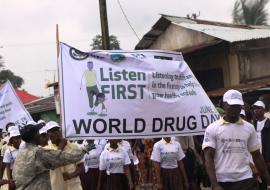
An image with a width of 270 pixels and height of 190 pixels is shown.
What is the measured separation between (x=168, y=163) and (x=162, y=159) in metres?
0.12

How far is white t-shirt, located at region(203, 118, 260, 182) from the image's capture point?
5711mm

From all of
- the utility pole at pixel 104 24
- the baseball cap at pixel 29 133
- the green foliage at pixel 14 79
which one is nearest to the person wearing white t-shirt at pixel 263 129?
the baseball cap at pixel 29 133

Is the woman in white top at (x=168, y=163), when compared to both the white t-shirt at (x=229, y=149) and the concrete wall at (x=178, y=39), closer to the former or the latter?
the white t-shirt at (x=229, y=149)

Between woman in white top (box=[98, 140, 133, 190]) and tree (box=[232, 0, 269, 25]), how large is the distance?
19.4 m

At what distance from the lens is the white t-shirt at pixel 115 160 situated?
9539 millimetres

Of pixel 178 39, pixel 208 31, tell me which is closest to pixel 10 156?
pixel 208 31

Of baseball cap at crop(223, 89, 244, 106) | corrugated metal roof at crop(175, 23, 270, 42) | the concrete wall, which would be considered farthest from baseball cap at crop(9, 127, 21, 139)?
the concrete wall

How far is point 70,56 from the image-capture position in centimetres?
629

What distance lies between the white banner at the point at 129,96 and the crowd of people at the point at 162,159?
392 millimetres

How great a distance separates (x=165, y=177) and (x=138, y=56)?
389 cm

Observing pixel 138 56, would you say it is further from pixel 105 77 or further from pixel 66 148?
pixel 66 148

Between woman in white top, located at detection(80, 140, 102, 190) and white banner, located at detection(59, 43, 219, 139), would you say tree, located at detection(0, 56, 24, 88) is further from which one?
A: white banner, located at detection(59, 43, 219, 139)

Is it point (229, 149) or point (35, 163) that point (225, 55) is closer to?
point (229, 149)

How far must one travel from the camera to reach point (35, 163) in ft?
19.6
